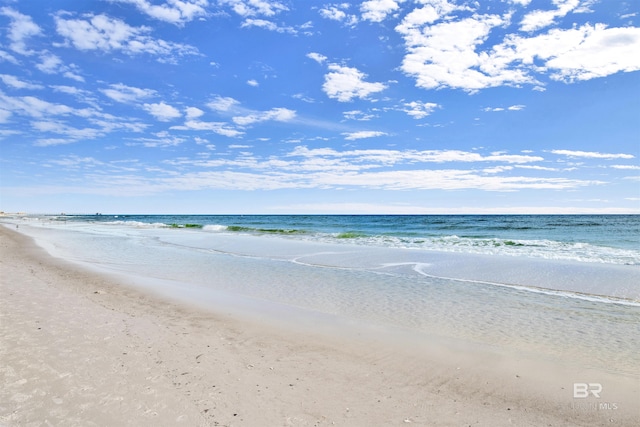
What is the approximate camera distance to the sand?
4.07 m

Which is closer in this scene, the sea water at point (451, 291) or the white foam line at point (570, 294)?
the sea water at point (451, 291)

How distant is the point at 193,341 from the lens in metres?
6.34

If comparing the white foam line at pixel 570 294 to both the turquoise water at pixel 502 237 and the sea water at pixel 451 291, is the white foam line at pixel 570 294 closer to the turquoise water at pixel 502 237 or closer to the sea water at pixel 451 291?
the sea water at pixel 451 291

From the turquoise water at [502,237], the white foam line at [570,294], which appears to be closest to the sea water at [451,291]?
the white foam line at [570,294]

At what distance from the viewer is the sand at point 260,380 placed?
4.07 m

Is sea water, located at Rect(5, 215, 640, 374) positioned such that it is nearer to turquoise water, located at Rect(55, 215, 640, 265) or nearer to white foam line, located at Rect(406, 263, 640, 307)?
white foam line, located at Rect(406, 263, 640, 307)

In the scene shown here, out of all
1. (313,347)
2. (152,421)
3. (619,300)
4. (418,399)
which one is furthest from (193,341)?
(619,300)

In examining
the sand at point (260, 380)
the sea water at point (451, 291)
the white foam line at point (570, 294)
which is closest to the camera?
the sand at point (260, 380)

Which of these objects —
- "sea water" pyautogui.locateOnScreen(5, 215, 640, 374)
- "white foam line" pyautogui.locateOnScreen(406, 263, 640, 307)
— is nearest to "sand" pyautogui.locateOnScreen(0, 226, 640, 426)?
"sea water" pyautogui.locateOnScreen(5, 215, 640, 374)

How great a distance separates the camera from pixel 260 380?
4887 mm

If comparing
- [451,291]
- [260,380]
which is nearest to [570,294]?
[451,291]

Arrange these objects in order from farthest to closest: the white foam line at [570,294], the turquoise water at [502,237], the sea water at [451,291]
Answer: the turquoise water at [502,237], the white foam line at [570,294], the sea water at [451,291]

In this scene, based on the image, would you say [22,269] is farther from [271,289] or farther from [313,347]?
[313,347]

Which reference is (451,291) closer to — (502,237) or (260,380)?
(260,380)
